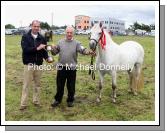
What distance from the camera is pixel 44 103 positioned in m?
8.34

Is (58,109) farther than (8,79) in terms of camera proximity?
No

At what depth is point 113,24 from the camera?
9156 millimetres

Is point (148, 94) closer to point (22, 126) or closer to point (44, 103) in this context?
point (44, 103)

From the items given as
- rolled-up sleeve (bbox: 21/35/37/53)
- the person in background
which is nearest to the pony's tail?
the person in background

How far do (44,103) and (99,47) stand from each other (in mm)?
1789

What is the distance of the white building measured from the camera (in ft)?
27.5

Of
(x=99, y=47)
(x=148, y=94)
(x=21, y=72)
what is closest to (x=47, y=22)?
(x=21, y=72)

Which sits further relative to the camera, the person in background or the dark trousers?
the dark trousers


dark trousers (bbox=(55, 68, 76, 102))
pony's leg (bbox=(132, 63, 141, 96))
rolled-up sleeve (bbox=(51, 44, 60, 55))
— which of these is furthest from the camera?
pony's leg (bbox=(132, 63, 141, 96))

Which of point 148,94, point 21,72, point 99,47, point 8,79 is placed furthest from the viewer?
point 21,72

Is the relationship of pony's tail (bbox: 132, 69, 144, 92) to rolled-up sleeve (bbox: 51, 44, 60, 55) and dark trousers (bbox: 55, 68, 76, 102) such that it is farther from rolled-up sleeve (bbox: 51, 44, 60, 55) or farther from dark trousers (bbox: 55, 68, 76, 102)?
rolled-up sleeve (bbox: 51, 44, 60, 55)

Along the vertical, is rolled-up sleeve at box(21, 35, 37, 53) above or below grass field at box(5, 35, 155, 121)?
above

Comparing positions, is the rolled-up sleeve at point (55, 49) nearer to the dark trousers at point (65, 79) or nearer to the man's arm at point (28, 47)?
the man's arm at point (28, 47)

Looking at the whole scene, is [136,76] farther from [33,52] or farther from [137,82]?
[33,52]
